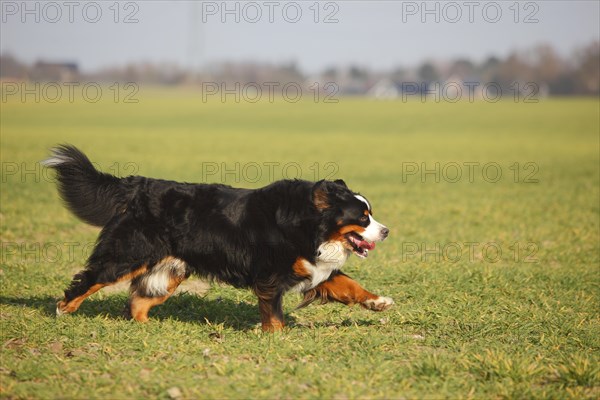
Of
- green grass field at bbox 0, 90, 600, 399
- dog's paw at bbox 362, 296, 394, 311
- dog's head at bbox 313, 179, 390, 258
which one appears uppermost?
dog's head at bbox 313, 179, 390, 258

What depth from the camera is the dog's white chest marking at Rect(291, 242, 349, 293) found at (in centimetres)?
659

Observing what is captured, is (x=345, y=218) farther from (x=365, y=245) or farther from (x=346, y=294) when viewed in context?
(x=346, y=294)

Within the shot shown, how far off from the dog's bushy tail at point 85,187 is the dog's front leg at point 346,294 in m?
2.09

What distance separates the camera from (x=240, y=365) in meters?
5.44

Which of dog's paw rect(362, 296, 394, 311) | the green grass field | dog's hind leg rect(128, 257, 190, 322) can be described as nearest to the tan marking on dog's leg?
dog's hind leg rect(128, 257, 190, 322)

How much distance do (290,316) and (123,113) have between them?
5561cm

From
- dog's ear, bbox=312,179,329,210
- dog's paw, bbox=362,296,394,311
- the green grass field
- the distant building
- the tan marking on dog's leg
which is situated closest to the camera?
the green grass field

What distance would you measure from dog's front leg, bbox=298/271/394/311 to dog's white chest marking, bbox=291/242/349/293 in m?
0.11

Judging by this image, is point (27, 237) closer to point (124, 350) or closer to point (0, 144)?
point (124, 350)

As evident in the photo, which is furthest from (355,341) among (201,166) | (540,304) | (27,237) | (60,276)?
(201,166)

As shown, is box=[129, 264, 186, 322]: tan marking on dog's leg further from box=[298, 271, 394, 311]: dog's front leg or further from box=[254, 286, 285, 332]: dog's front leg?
box=[298, 271, 394, 311]: dog's front leg

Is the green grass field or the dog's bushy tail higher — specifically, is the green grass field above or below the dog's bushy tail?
below

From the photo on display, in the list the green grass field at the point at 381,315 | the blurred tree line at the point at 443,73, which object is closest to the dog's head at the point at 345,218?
the green grass field at the point at 381,315

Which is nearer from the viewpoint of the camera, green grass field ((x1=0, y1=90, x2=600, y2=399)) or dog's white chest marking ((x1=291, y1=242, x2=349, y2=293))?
green grass field ((x1=0, y1=90, x2=600, y2=399))
